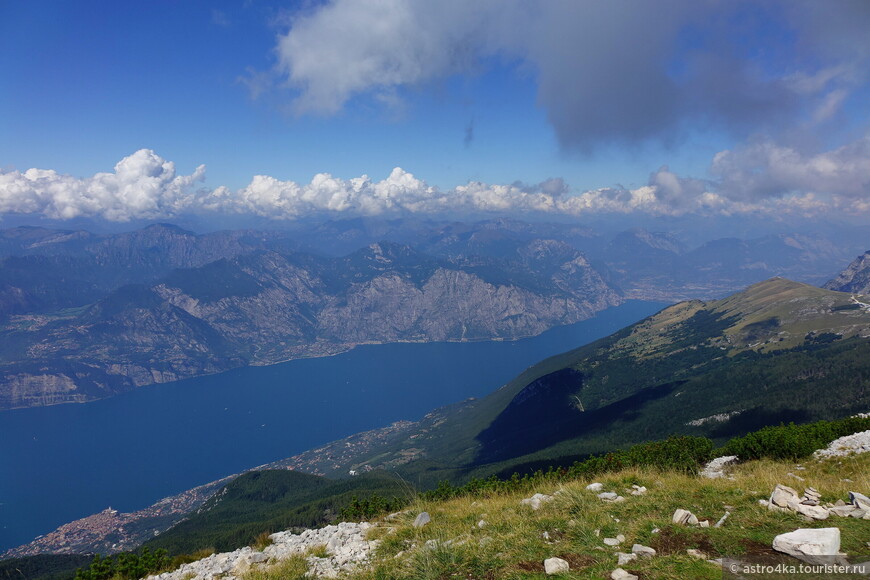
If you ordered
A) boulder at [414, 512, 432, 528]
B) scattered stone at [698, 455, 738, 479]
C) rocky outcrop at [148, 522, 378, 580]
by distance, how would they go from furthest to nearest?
scattered stone at [698, 455, 738, 479] → boulder at [414, 512, 432, 528] → rocky outcrop at [148, 522, 378, 580]

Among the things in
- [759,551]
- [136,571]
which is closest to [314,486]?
[136,571]

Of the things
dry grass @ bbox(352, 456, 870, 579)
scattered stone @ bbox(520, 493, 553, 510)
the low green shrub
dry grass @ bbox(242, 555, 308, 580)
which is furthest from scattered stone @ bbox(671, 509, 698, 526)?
the low green shrub

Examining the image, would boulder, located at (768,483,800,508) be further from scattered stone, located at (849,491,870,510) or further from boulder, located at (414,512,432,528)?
boulder, located at (414,512,432,528)

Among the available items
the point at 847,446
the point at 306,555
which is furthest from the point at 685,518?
the point at 847,446

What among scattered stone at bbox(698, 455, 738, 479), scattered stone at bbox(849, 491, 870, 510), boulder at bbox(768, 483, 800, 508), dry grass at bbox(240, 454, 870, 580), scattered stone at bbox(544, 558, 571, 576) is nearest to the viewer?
scattered stone at bbox(544, 558, 571, 576)

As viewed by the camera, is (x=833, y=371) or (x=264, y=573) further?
(x=833, y=371)

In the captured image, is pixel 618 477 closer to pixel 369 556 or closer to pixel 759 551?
pixel 759 551

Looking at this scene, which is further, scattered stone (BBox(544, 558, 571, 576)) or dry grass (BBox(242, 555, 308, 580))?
dry grass (BBox(242, 555, 308, 580))

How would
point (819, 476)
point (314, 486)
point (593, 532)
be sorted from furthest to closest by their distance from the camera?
1. point (314, 486)
2. point (819, 476)
3. point (593, 532)
